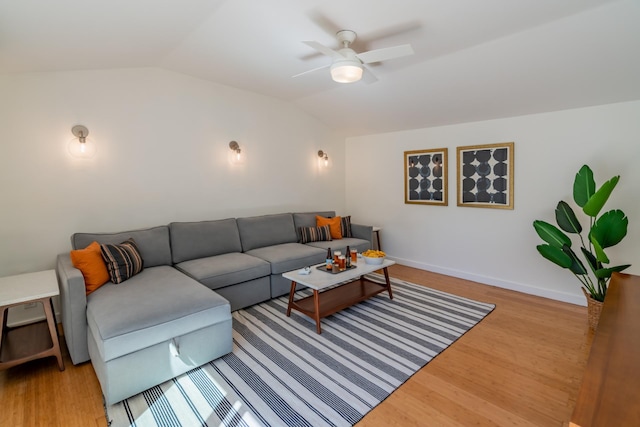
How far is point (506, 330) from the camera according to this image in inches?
115

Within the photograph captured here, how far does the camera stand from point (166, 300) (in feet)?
7.67

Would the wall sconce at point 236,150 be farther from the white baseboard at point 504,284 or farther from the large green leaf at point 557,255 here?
the large green leaf at point 557,255

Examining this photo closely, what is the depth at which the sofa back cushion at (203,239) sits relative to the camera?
351 centimetres

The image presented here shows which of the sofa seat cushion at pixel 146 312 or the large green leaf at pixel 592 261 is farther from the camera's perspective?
the large green leaf at pixel 592 261

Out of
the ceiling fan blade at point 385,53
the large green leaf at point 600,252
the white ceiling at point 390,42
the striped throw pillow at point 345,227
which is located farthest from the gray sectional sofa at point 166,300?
the large green leaf at point 600,252

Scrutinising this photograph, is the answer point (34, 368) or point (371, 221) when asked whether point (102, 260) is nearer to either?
point (34, 368)

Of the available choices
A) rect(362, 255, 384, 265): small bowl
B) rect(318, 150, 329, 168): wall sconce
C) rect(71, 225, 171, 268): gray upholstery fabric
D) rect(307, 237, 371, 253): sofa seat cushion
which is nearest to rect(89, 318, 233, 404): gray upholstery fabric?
rect(71, 225, 171, 268): gray upholstery fabric

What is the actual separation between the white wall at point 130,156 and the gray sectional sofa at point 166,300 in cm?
34

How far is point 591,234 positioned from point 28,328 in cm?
494

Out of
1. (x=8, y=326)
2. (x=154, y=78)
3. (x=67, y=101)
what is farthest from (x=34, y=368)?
(x=154, y=78)

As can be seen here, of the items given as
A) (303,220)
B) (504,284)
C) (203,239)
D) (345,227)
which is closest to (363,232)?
(345,227)

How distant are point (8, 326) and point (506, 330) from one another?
4.59 meters

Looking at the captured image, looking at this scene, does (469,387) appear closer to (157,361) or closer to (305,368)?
(305,368)

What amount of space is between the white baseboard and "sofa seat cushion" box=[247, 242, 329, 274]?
1711 millimetres
